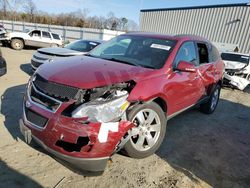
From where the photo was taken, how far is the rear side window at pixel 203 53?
488 cm

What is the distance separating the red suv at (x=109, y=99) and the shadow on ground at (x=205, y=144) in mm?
516

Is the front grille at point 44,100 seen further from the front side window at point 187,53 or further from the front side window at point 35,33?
the front side window at point 35,33

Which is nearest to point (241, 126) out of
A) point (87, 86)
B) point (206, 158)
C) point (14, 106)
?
point (206, 158)

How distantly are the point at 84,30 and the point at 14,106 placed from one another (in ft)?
77.8

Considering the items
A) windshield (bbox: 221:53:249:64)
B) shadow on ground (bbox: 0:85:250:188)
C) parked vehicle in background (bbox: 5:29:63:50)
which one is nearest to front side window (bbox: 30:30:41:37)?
parked vehicle in background (bbox: 5:29:63:50)

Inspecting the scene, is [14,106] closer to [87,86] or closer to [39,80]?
[39,80]

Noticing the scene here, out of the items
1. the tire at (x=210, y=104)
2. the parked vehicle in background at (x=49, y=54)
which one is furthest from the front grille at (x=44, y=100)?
the parked vehicle in background at (x=49, y=54)

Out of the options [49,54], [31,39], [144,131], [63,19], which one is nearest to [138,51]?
[144,131]

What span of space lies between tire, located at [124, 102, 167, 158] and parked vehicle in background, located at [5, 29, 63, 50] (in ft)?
48.8

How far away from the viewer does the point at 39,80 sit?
3096 mm

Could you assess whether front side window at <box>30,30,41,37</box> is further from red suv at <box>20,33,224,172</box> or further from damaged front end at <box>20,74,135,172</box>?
damaged front end at <box>20,74,135,172</box>

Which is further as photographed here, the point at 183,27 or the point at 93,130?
the point at 183,27

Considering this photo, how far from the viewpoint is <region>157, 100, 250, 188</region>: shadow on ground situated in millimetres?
3260

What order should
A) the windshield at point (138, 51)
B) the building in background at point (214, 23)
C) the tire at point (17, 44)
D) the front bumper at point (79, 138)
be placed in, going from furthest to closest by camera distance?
1. the building in background at point (214, 23)
2. the tire at point (17, 44)
3. the windshield at point (138, 51)
4. the front bumper at point (79, 138)
